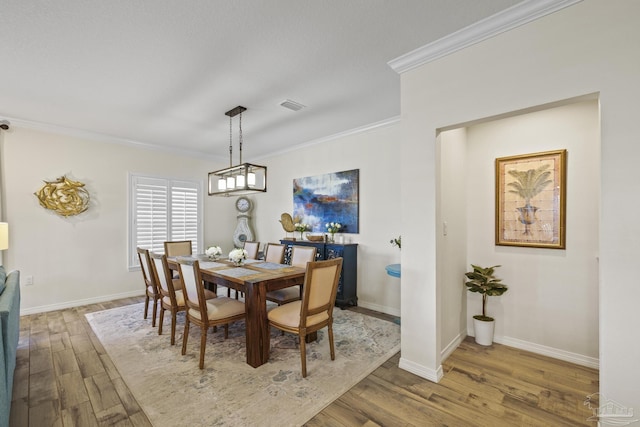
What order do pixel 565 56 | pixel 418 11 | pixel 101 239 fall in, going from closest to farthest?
pixel 565 56
pixel 418 11
pixel 101 239

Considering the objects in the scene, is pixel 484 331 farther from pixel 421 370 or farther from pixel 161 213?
pixel 161 213

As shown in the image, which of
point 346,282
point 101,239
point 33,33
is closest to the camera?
point 33,33

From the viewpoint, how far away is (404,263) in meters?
2.43

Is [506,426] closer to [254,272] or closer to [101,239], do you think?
[254,272]

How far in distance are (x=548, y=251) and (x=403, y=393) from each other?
6.38 ft

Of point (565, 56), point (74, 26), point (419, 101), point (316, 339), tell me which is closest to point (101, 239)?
point (74, 26)

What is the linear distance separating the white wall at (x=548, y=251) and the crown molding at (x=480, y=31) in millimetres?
1096

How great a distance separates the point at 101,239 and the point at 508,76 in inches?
224

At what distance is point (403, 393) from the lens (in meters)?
2.09

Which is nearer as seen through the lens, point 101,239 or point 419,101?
point 419,101

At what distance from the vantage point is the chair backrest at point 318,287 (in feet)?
7.41

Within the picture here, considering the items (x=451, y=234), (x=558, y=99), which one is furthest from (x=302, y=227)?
(x=558, y=99)

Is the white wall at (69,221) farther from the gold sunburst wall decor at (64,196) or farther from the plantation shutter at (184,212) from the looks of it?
the plantation shutter at (184,212)

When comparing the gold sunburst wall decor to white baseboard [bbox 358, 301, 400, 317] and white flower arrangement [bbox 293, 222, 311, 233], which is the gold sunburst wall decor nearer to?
white flower arrangement [bbox 293, 222, 311, 233]
